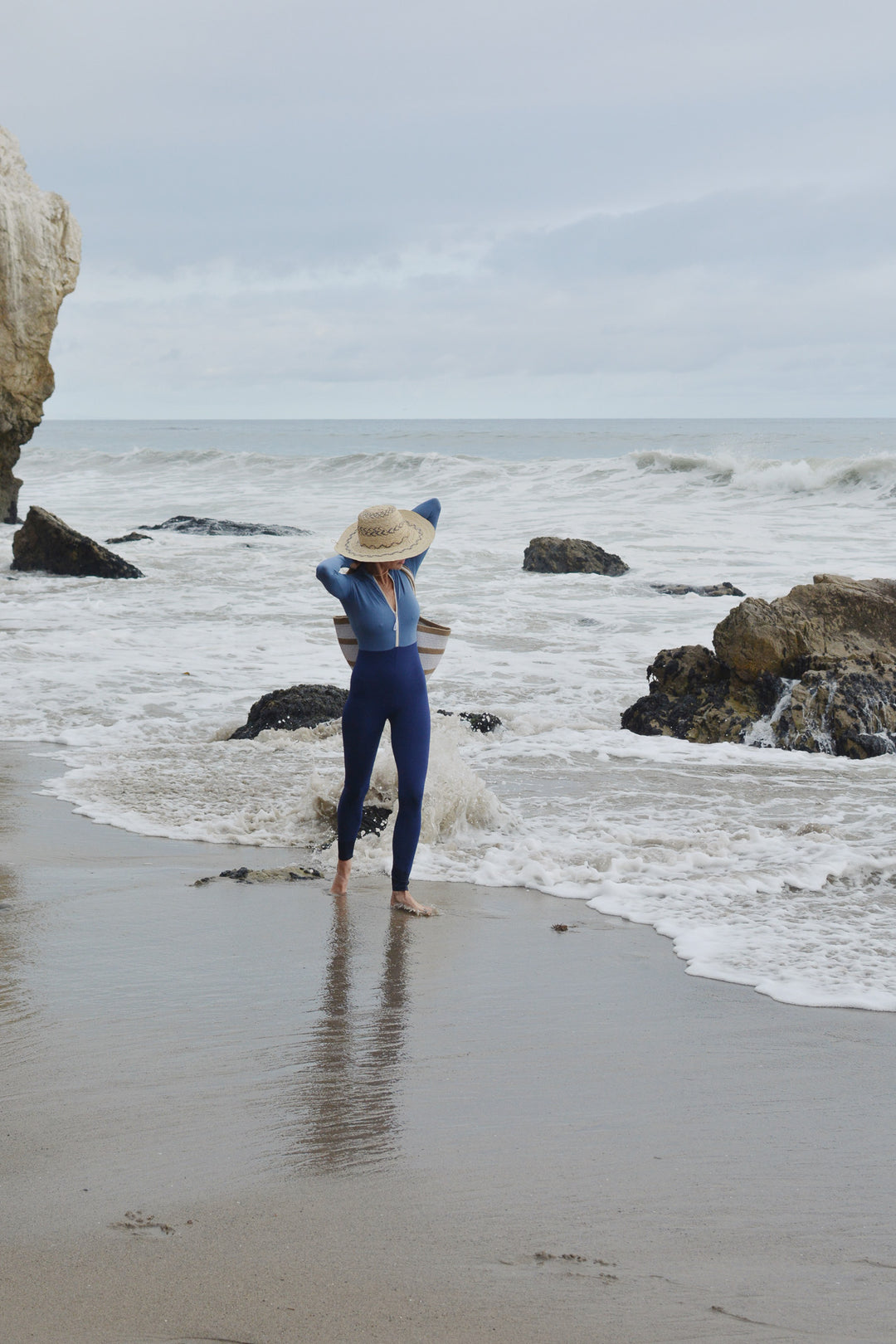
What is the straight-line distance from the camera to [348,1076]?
331 centimetres

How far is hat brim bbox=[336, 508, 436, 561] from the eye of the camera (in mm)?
4777

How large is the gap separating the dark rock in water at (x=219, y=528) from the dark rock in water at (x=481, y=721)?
17577mm

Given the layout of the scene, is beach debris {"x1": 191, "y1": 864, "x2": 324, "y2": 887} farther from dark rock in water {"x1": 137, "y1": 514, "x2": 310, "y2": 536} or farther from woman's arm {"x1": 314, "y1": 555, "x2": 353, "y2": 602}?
dark rock in water {"x1": 137, "y1": 514, "x2": 310, "y2": 536}

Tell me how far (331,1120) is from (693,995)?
1552 mm

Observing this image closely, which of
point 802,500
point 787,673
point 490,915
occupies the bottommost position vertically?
point 490,915

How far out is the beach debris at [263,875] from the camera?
536cm

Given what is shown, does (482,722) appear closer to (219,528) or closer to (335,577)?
(335,577)

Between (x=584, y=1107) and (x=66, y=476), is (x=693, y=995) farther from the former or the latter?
(x=66, y=476)

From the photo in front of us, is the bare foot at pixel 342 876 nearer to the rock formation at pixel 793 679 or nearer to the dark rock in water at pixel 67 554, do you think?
the rock formation at pixel 793 679

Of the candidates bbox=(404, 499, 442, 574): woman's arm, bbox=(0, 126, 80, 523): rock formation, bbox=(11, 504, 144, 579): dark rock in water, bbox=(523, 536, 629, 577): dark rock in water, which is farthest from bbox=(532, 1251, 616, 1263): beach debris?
bbox=(0, 126, 80, 523): rock formation

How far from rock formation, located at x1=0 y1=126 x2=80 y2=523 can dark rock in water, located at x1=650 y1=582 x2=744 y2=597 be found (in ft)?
37.6

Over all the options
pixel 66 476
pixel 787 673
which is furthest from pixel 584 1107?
pixel 66 476

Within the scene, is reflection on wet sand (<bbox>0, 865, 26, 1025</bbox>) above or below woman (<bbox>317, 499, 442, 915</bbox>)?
below

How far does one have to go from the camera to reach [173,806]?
6734mm
